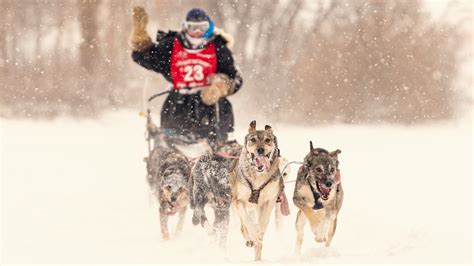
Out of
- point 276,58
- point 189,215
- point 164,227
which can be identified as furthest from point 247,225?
point 276,58

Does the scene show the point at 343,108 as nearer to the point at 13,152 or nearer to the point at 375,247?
the point at 13,152

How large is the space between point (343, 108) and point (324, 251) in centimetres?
1496

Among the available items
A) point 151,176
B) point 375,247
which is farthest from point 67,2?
point 375,247

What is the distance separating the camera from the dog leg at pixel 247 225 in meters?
5.67

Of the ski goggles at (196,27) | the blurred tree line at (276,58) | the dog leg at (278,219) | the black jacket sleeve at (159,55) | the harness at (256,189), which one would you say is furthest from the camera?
the blurred tree line at (276,58)

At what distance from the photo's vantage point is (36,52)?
68.4 ft

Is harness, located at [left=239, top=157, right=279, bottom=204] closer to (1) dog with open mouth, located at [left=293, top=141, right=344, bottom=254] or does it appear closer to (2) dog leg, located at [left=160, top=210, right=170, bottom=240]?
(1) dog with open mouth, located at [left=293, top=141, right=344, bottom=254]

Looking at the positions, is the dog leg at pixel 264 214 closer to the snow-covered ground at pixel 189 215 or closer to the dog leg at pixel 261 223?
the dog leg at pixel 261 223

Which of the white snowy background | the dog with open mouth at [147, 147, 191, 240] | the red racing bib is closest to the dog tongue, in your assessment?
the white snowy background

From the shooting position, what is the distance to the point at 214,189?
6.20 m

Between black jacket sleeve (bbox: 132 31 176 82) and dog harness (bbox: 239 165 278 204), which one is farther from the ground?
black jacket sleeve (bbox: 132 31 176 82)

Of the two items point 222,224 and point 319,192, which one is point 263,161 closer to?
Answer: point 319,192

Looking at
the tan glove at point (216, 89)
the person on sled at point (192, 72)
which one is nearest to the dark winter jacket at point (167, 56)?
the person on sled at point (192, 72)

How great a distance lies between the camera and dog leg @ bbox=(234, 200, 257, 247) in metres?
5.67
